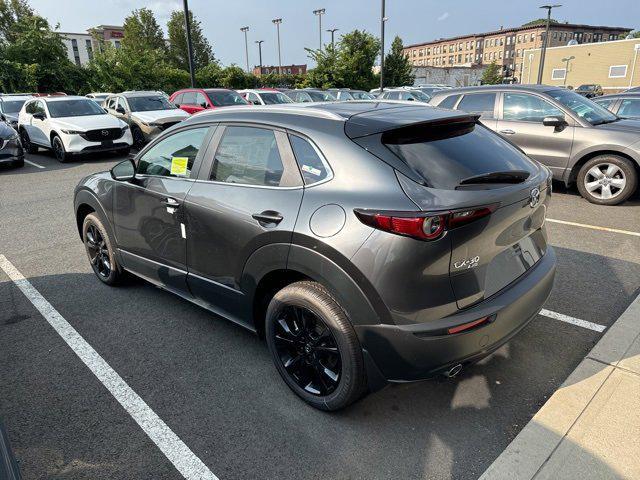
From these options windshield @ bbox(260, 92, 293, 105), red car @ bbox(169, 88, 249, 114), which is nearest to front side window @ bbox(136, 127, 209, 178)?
red car @ bbox(169, 88, 249, 114)

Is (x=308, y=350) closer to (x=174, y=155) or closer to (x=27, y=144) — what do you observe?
(x=174, y=155)

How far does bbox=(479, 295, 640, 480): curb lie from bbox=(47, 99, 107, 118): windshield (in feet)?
44.0

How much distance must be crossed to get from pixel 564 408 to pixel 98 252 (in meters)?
4.12

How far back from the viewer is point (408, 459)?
2377mm


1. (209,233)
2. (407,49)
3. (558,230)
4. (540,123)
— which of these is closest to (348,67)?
(540,123)

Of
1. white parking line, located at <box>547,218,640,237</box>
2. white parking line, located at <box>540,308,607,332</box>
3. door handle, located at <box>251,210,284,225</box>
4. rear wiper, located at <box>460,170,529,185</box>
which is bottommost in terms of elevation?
white parking line, located at <box>547,218,640,237</box>

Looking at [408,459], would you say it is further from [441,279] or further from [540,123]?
[540,123]

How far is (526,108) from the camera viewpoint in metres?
7.62

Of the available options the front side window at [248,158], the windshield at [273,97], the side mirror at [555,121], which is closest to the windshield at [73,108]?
the windshield at [273,97]

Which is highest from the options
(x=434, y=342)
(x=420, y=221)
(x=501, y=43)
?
(x=501, y=43)

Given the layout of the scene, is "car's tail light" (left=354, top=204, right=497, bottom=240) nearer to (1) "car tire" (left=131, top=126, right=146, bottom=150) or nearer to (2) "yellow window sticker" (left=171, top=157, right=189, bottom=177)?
(2) "yellow window sticker" (left=171, top=157, right=189, bottom=177)

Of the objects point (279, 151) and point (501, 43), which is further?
point (501, 43)

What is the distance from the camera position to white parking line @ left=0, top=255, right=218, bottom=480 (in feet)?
Result: 7.81

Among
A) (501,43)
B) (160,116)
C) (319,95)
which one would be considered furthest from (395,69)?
(501,43)
